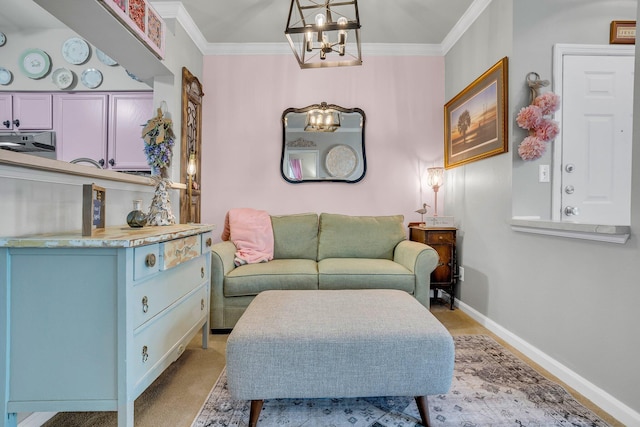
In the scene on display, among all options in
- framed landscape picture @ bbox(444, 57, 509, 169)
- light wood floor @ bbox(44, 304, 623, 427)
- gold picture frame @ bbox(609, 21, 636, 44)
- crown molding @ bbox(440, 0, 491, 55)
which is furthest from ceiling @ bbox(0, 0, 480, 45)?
light wood floor @ bbox(44, 304, 623, 427)

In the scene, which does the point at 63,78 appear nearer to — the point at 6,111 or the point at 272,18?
the point at 6,111

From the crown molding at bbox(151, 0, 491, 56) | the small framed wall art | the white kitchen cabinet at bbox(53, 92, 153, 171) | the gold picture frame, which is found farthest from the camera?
the crown molding at bbox(151, 0, 491, 56)

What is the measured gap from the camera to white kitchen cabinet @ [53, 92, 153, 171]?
303cm

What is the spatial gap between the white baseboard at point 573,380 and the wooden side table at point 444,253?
498mm

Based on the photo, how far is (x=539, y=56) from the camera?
2.21m

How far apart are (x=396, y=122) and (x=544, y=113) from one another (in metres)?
1.54

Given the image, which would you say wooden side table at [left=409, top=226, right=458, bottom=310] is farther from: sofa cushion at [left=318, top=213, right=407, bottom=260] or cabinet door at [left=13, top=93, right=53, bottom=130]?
cabinet door at [left=13, top=93, right=53, bottom=130]

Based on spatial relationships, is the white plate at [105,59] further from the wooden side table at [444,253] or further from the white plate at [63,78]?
the wooden side table at [444,253]

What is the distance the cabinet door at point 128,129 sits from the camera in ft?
9.93

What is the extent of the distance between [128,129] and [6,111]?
1198 millimetres

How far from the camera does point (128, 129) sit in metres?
3.06

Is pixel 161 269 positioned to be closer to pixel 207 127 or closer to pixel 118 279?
pixel 118 279

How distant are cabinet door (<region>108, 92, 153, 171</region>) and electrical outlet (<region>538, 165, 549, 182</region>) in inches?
132

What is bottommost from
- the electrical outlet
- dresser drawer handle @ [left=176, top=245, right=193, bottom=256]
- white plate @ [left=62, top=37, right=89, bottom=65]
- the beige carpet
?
the beige carpet
